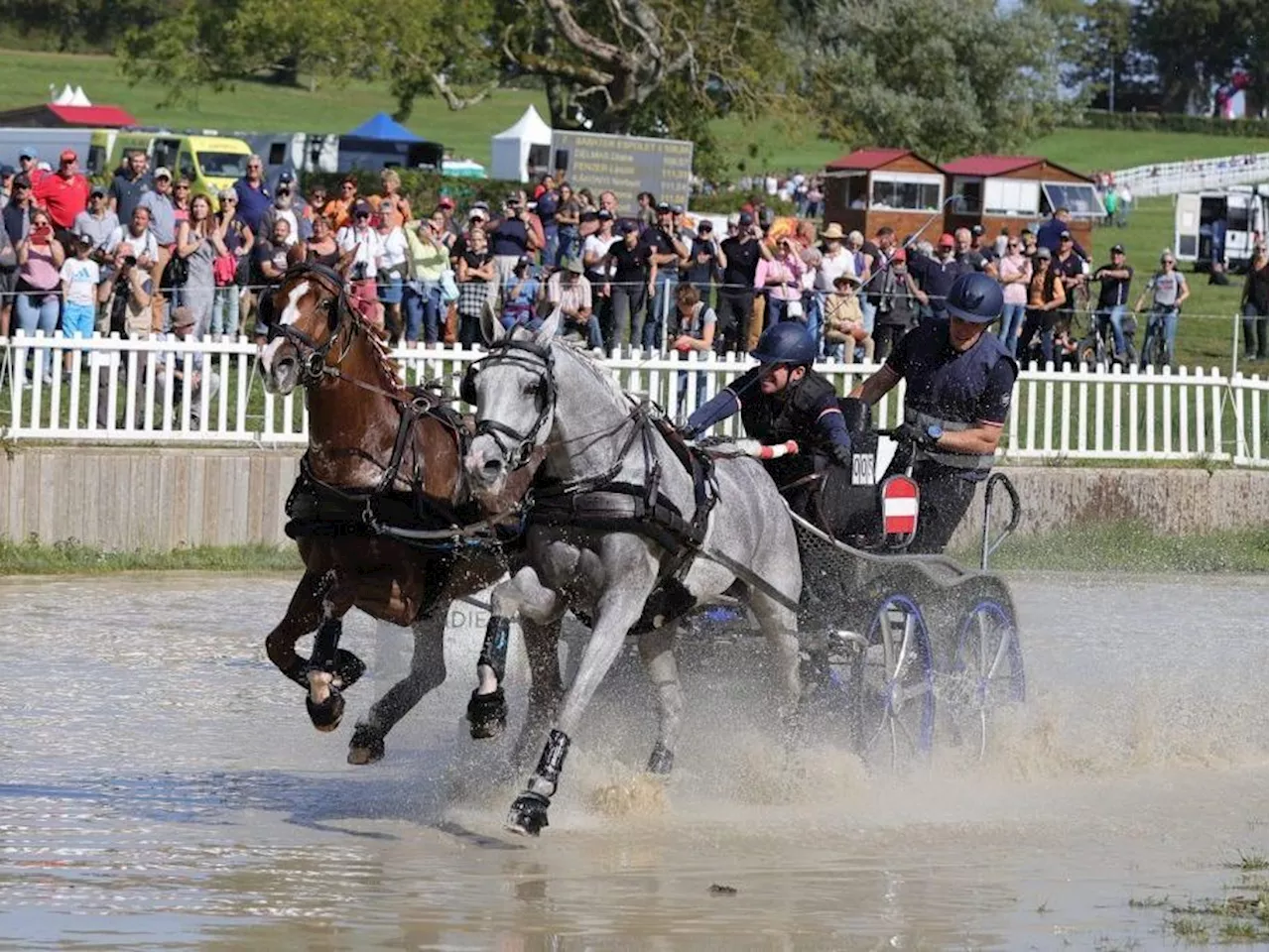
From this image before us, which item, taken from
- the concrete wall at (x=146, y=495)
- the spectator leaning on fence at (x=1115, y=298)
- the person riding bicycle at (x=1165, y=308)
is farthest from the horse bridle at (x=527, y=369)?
the person riding bicycle at (x=1165, y=308)

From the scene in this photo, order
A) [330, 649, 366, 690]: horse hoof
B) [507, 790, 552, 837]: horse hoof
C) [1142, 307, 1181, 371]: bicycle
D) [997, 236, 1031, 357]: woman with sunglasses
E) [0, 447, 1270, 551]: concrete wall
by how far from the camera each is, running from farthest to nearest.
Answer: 1. [1142, 307, 1181, 371]: bicycle
2. [997, 236, 1031, 357]: woman with sunglasses
3. [0, 447, 1270, 551]: concrete wall
4. [330, 649, 366, 690]: horse hoof
5. [507, 790, 552, 837]: horse hoof

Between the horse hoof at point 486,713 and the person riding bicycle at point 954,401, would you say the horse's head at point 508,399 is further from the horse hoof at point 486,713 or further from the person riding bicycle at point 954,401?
the person riding bicycle at point 954,401

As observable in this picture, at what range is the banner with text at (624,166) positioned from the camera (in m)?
38.2

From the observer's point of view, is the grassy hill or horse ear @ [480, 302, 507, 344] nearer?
horse ear @ [480, 302, 507, 344]

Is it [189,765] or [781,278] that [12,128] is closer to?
[781,278]

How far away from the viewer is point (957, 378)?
35.1 ft

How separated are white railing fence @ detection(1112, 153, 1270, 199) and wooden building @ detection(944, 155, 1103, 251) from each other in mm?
21679

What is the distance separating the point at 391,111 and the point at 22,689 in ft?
246

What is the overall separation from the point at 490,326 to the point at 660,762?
6.99 feet

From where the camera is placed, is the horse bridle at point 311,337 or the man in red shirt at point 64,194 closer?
the horse bridle at point 311,337

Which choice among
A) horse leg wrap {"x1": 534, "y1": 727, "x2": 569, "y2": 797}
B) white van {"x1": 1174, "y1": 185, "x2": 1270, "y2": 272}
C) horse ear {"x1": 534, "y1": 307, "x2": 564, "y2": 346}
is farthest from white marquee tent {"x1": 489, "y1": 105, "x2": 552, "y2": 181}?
horse leg wrap {"x1": 534, "y1": 727, "x2": 569, "y2": 797}

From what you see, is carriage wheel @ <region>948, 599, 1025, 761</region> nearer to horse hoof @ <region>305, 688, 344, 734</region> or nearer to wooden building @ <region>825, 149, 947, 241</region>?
horse hoof @ <region>305, 688, 344, 734</region>

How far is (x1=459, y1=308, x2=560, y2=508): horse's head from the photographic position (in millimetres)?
8133

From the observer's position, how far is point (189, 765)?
34.4 feet
